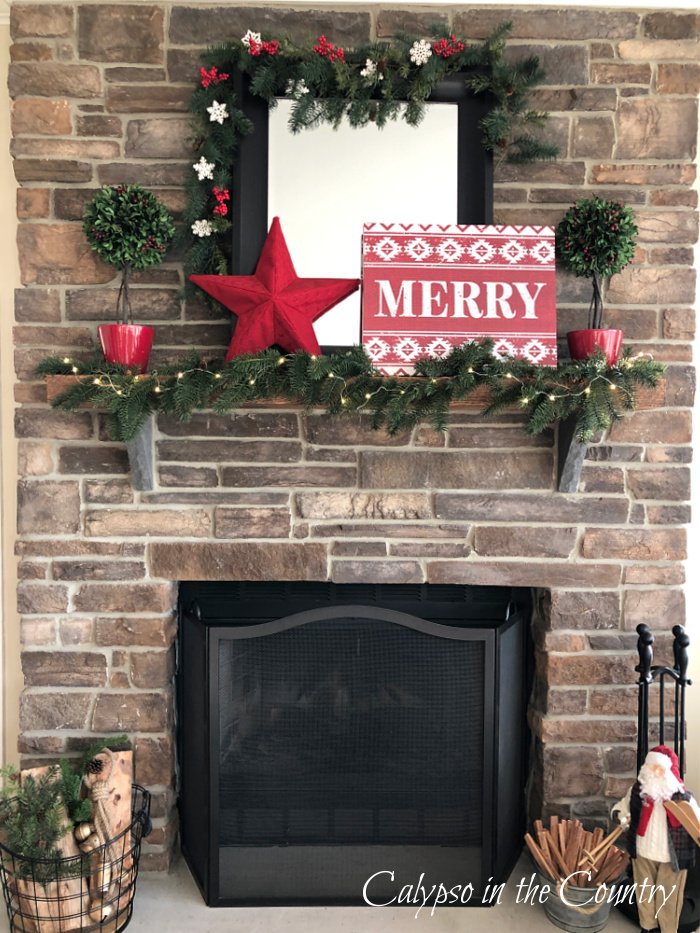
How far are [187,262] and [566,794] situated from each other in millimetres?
1842

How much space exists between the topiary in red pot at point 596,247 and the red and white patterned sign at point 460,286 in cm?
7

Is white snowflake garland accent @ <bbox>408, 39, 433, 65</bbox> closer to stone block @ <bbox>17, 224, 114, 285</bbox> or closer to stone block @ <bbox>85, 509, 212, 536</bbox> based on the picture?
stone block @ <bbox>17, 224, 114, 285</bbox>

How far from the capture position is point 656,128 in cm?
202

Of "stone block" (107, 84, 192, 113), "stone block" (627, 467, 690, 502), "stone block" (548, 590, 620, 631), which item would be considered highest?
"stone block" (107, 84, 192, 113)

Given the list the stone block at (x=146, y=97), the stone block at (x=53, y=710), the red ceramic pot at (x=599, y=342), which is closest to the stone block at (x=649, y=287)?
the red ceramic pot at (x=599, y=342)

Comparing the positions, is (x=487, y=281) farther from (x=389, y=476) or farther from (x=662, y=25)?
(x=662, y=25)

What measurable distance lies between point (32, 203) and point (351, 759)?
5.88ft

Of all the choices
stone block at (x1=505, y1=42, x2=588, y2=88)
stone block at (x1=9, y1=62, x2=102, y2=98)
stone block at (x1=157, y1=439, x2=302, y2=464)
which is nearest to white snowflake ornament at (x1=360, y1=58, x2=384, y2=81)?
stone block at (x1=505, y1=42, x2=588, y2=88)

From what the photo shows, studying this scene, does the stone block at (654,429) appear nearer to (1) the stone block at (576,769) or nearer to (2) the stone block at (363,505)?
(2) the stone block at (363,505)

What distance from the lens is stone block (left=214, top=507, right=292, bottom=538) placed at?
6.66 feet

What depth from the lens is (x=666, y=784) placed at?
173 cm

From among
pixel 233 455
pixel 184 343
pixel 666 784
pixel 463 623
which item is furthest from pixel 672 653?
pixel 184 343

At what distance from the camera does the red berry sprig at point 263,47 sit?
1.92 meters

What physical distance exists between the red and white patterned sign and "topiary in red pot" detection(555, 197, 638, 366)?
0.23ft
